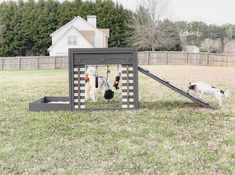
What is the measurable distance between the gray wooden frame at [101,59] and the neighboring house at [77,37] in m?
30.2

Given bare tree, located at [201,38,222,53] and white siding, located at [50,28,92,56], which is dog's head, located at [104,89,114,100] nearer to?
white siding, located at [50,28,92,56]

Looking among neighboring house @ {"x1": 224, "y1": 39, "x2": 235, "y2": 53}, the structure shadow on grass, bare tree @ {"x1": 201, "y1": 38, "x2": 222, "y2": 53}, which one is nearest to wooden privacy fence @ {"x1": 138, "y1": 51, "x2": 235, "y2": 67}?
neighboring house @ {"x1": 224, "y1": 39, "x2": 235, "y2": 53}

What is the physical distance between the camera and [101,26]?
153 feet

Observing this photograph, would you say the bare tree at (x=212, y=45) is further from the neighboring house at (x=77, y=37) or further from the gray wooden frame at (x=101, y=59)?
the gray wooden frame at (x=101, y=59)

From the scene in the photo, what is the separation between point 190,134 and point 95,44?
3567cm

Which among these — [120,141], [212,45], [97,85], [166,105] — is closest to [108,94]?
[97,85]

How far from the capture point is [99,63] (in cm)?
813

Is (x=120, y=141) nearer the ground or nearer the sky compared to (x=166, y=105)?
nearer the ground

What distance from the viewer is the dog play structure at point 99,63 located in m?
8.14

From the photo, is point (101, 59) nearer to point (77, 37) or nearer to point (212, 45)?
point (77, 37)

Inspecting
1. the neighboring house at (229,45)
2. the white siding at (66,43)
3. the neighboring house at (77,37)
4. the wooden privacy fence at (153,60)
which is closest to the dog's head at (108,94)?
the wooden privacy fence at (153,60)

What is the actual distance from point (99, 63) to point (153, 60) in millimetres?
27186

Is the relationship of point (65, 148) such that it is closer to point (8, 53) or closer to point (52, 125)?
point (52, 125)

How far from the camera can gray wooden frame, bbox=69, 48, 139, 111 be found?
26.7 feet
